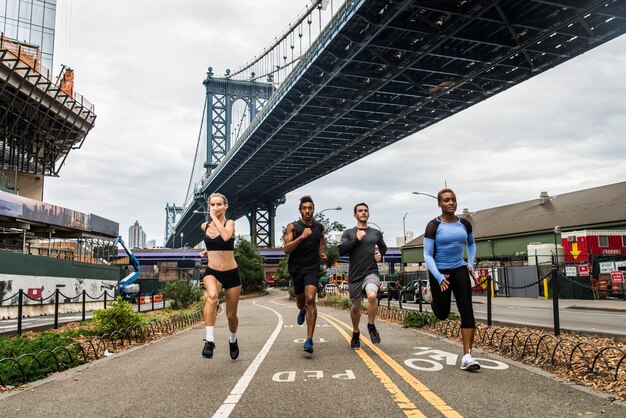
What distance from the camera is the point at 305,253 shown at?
24.4 feet

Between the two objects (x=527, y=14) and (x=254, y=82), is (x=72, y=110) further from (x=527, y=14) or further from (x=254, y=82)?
(x=254, y=82)

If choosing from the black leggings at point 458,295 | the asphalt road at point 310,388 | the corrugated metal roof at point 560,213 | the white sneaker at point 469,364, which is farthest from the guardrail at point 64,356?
the corrugated metal roof at point 560,213

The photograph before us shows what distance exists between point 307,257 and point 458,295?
2.14 metres

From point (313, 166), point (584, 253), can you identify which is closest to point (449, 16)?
point (584, 253)

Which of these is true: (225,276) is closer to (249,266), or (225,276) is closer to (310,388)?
(310,388)

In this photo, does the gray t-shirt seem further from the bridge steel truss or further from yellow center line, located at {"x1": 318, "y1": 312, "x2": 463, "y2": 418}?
the bridge steel truss

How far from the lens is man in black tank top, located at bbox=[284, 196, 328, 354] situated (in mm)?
7309

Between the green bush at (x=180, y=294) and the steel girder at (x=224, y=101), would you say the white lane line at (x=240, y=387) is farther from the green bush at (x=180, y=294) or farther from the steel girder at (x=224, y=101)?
the steel girder at (x=224, y=101)

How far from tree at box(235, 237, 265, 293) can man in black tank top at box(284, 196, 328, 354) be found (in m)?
53.1

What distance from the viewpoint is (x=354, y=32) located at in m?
32.5

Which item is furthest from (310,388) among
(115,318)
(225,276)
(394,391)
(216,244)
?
(115,318)

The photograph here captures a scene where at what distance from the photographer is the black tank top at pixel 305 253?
742 centimetres

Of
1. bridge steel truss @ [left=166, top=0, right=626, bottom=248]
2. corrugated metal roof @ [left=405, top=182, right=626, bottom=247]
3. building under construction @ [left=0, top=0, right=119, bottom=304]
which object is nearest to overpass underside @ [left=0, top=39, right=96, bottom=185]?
building under construction @ [left=0, top=0, right=119, bottom=304]

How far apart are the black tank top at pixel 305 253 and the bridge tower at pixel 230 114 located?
279 feet
